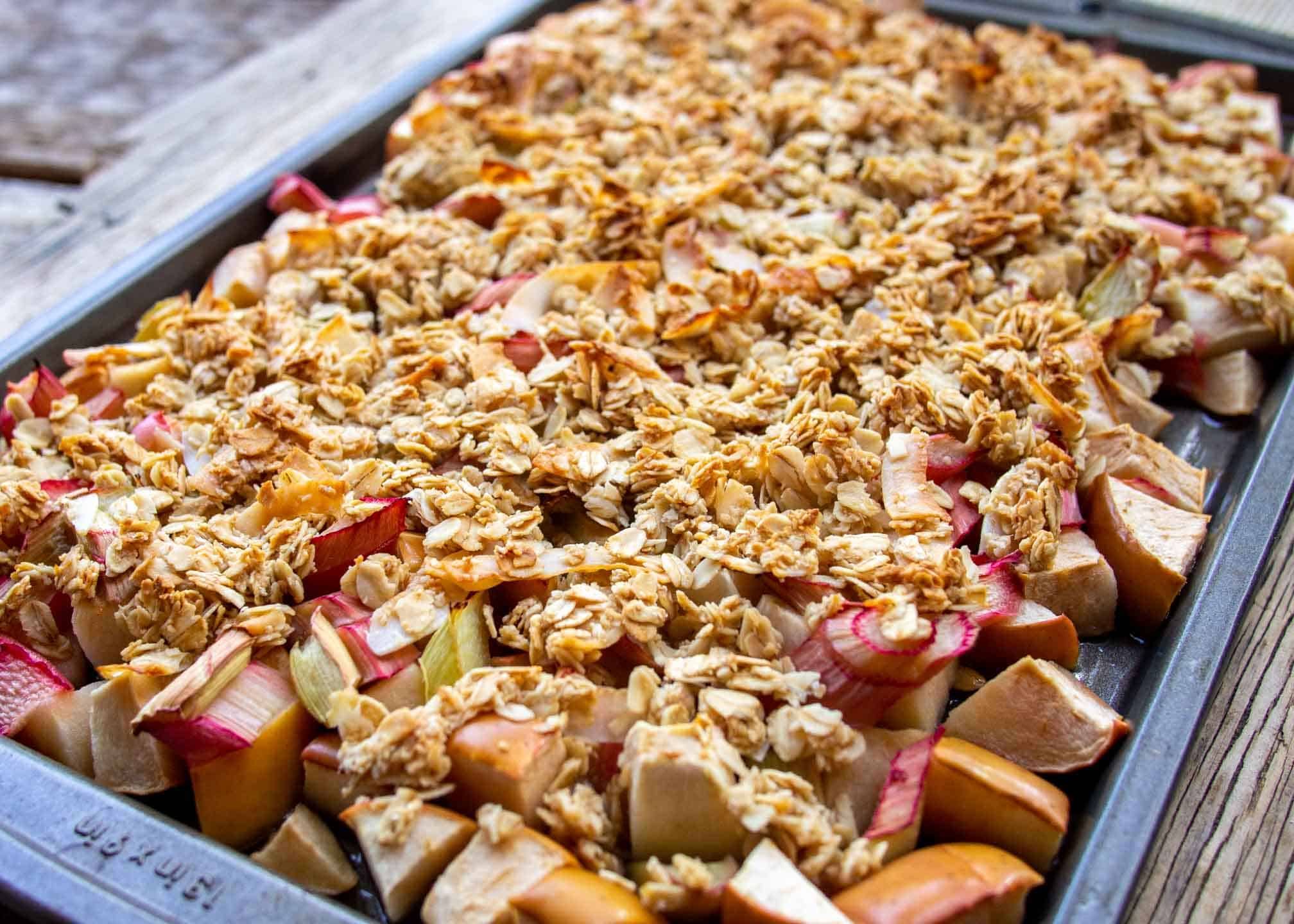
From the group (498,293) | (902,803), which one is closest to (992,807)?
(902,803)

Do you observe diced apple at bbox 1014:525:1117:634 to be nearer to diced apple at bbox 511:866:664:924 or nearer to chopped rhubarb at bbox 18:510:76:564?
diced apple at bbox 511:866:664:924

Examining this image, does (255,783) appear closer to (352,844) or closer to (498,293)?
(352,844)

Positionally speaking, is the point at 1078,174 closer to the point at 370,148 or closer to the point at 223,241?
the point at 370,148

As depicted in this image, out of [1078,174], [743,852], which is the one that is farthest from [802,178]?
[743,852]

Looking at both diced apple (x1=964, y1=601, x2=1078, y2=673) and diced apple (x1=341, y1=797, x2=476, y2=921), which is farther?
diced apple (x1=964, y1=601, x2=1078, y2=673)

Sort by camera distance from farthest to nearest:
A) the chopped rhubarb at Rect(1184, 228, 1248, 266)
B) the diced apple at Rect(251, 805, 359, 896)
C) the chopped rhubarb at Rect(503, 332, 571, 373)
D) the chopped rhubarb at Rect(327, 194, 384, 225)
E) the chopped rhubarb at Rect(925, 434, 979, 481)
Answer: the chopped rhubarb at Rect(327, 194, 384, 225) → the chopped rhubarb at Rect(1184, 228, 1248, 266) → the chopped rhubarb at Rect(503, 332, 571, 373) → the chopped rhubarb at Rect(925, 434, 979, 481) → the diced apple at Rect(251, 805, 359, 896)

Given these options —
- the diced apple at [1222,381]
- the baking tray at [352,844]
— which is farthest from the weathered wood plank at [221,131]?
the diced apple at [1222,381]

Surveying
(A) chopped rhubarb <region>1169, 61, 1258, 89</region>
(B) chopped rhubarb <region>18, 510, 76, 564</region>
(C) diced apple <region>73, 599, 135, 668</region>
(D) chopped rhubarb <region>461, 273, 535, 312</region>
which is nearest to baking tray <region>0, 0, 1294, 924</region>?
(C) diced apple <region>73, 599, 135, 668</region>
